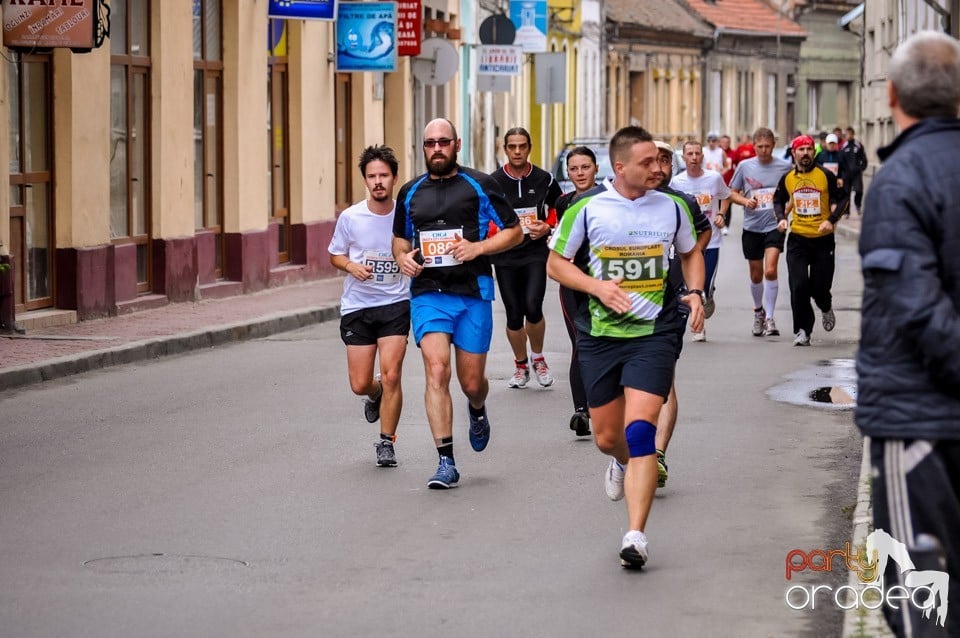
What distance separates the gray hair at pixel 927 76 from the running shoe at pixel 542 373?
950cm

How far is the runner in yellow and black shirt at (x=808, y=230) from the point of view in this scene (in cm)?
1762

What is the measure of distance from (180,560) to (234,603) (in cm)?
86

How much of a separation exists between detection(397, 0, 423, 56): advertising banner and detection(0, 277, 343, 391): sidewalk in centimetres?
767

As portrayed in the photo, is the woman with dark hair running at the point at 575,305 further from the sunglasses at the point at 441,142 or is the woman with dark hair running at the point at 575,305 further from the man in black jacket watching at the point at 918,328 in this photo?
the man in black jacket watching at the point at 918,328

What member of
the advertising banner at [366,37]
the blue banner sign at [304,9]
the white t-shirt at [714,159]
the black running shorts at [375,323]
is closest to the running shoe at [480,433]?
the black running shorts at [375,323]

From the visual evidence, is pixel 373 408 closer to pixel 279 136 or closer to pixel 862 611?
pixel 862 611

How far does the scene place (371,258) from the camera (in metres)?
11.0

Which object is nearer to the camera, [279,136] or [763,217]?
[763,217]

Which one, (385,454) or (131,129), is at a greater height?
(131,129)

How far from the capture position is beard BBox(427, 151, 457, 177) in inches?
402

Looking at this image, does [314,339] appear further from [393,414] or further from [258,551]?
[258,551]

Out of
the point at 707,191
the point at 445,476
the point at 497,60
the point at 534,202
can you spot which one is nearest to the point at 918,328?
the point at 445,476

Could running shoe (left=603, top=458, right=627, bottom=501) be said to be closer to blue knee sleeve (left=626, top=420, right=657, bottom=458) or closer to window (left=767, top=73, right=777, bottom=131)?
blue knee sleeve (left=626, top=420, right=657, bottom=458)

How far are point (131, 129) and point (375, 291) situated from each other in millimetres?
10391
